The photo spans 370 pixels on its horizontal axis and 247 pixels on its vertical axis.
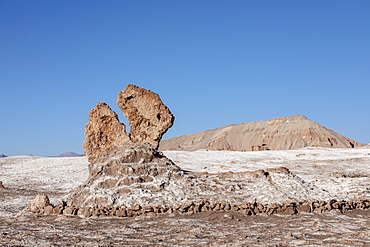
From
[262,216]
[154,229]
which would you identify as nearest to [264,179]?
[262,216]

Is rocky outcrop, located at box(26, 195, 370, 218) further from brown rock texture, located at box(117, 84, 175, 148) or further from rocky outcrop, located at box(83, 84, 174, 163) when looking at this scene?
brown rock texture, located at box(117, 84, 175, 148)

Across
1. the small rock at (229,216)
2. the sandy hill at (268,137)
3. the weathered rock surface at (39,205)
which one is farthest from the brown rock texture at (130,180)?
the sandy hill at (268,137)

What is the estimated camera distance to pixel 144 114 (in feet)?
38.7

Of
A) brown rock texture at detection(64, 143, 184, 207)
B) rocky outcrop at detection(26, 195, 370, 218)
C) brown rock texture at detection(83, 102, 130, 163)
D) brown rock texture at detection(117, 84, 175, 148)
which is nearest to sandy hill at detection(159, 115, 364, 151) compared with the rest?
brown rock texture at detection(117, 84, 175, 148)

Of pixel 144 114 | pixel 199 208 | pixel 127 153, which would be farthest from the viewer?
pixel 144 114

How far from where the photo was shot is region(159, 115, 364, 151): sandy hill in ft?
263

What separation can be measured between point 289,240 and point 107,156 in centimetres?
613

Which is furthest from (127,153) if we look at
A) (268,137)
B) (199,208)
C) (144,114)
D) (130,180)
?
(268,137)

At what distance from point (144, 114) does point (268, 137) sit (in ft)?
254

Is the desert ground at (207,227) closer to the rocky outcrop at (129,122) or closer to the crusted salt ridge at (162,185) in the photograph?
the crusted salt ridge at (162,185)

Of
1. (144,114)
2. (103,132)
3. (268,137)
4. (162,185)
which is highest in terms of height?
(268,137)

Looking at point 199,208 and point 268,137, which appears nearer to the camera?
point 199,208

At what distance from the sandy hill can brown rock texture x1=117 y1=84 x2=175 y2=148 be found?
6769cm

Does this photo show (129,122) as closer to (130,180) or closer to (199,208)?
(130,180)
